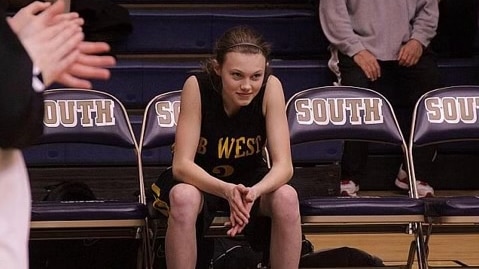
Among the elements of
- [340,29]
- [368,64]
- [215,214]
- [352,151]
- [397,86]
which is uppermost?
[340,29]

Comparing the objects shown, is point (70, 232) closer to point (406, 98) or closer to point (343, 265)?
point (343, 265)

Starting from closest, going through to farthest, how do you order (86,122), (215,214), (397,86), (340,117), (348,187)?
(215,214) < (86,122) < (340,117) < (348,187) < (397,86)

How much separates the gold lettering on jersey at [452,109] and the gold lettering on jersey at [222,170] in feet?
3.83

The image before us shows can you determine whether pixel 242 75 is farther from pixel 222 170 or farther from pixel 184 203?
pixel 184 203

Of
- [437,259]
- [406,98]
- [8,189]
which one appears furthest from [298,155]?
[8,189]

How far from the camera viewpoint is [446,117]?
16.1 ft

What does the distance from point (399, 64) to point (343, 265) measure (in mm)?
2078

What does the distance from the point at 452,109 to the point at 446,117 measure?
63 millimetres

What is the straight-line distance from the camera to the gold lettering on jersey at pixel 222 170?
4277 mm

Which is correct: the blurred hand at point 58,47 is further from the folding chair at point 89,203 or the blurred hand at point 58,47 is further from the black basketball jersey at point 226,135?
the black basketball jersey at point 226,135

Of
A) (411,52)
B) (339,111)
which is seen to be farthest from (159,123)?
(411,52)

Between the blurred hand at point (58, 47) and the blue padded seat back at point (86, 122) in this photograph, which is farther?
the blue padded seat back at point (86, 122)

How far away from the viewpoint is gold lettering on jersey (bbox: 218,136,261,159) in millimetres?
4238

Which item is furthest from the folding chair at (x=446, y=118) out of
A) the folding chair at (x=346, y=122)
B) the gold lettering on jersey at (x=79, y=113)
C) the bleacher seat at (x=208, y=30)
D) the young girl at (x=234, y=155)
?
the bleacher seat at (x=208, y=30)
